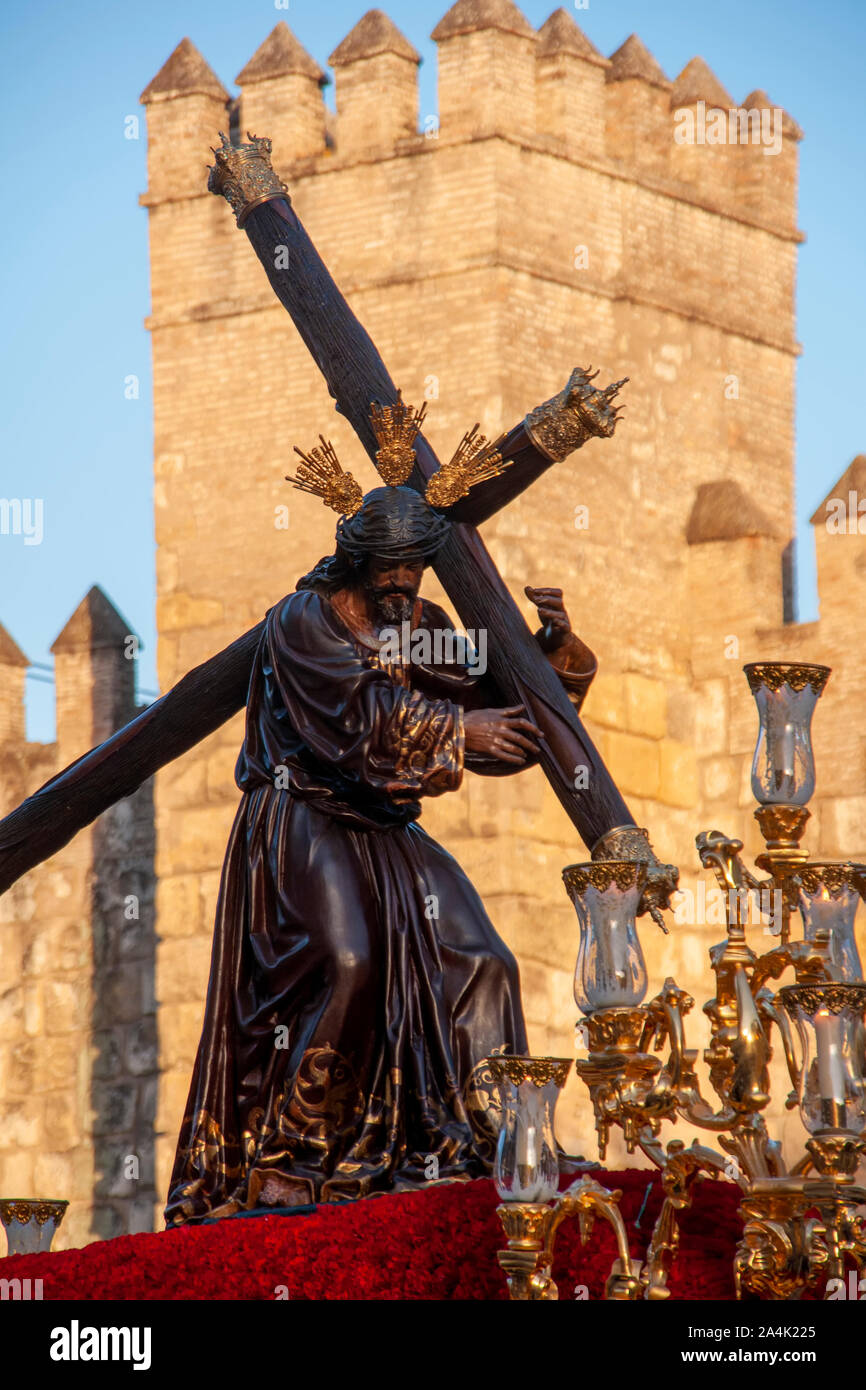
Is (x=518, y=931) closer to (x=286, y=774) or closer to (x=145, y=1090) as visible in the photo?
(x=145, y=1090)

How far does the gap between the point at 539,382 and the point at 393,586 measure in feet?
28.6

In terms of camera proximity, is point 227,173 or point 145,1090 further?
point 145,1090

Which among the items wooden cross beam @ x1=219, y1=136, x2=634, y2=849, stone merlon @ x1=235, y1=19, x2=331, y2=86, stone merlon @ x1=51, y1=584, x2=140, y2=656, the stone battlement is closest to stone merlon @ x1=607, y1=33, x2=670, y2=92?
the stone battlement

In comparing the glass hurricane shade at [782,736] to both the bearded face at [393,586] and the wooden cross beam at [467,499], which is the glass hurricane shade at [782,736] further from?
the bearded face at [393,586]

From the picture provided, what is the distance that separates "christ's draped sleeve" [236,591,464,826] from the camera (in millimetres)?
7641

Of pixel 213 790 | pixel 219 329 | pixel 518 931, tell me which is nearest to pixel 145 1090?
pixel 213 790

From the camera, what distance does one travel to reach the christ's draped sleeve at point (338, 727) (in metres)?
7.64

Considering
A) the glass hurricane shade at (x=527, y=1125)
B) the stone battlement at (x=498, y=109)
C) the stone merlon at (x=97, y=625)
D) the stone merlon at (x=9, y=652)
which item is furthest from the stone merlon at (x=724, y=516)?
the glass hurricane shade at (x=527, y=1125)

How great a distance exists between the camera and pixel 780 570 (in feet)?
56.0

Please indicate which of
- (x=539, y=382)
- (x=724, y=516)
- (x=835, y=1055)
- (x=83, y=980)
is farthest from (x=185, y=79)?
(x=835, y=1055)

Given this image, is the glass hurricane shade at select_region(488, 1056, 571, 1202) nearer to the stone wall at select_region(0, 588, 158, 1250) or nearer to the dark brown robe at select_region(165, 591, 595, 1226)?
the dark brown robe at select_region(165, 591, 595, 1226)

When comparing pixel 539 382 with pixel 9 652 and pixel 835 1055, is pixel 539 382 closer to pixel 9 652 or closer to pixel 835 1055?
pixel 9 652

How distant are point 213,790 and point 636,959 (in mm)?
10602

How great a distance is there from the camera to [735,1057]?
6.57m
